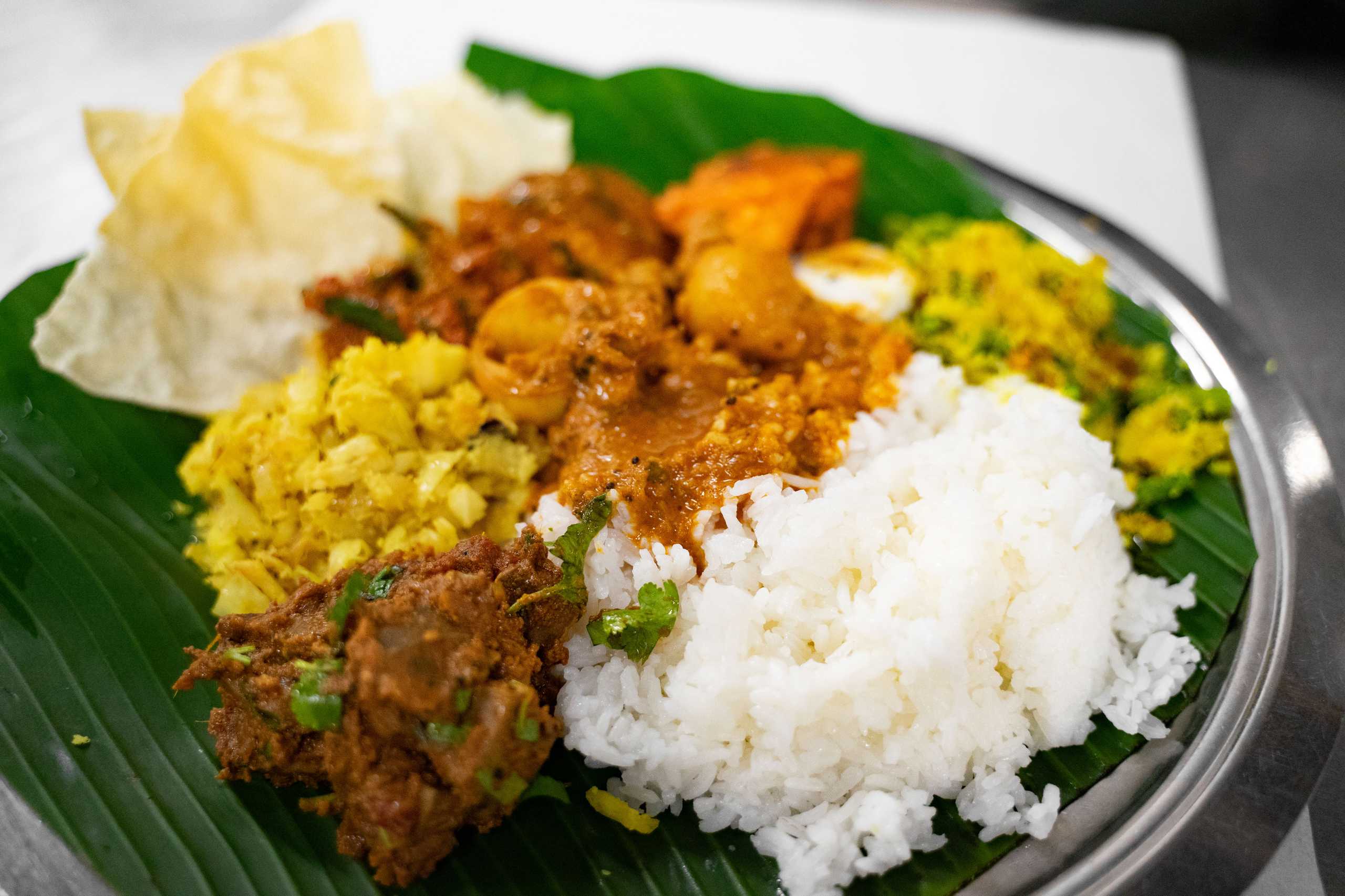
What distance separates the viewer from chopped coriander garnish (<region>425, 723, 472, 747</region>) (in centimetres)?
223

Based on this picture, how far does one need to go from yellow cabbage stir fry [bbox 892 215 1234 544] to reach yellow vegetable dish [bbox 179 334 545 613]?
1.83m

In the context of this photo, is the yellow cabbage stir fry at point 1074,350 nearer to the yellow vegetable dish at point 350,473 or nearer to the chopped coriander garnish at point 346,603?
the yellow vegetable dish at point 350,473

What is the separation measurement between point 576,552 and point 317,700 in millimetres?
814

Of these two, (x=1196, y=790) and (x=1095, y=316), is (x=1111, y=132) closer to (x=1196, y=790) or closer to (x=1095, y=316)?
(x=1095, y=316)

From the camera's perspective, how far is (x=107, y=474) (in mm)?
3186

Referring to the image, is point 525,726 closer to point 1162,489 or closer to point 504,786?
point 504,786

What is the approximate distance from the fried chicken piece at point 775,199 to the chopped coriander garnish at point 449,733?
236 cm

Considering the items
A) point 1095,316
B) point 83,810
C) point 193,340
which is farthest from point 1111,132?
point 83,810

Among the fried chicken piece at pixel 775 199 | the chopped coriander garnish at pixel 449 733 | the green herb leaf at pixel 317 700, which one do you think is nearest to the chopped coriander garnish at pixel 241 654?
the green herb leaf at pixel 317 700

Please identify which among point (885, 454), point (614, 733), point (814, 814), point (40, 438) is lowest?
point (814, 814)

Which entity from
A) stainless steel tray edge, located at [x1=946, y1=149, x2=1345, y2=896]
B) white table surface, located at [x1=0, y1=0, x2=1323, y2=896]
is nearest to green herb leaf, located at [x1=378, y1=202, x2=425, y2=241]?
white table surface, located at [x1=0, y1=0, x2=1323, y2=896]

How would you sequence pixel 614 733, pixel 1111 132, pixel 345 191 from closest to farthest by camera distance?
pixel 614 733
pixel 345 191
pixel 1111 132

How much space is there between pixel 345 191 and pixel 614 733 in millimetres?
2839

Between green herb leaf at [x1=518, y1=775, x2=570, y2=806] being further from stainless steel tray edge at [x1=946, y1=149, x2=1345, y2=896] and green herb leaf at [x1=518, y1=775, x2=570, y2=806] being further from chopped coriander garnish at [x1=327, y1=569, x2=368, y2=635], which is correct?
stainless steel tray edge at [x1=946, y1=149, x2=1345, y2=896]
